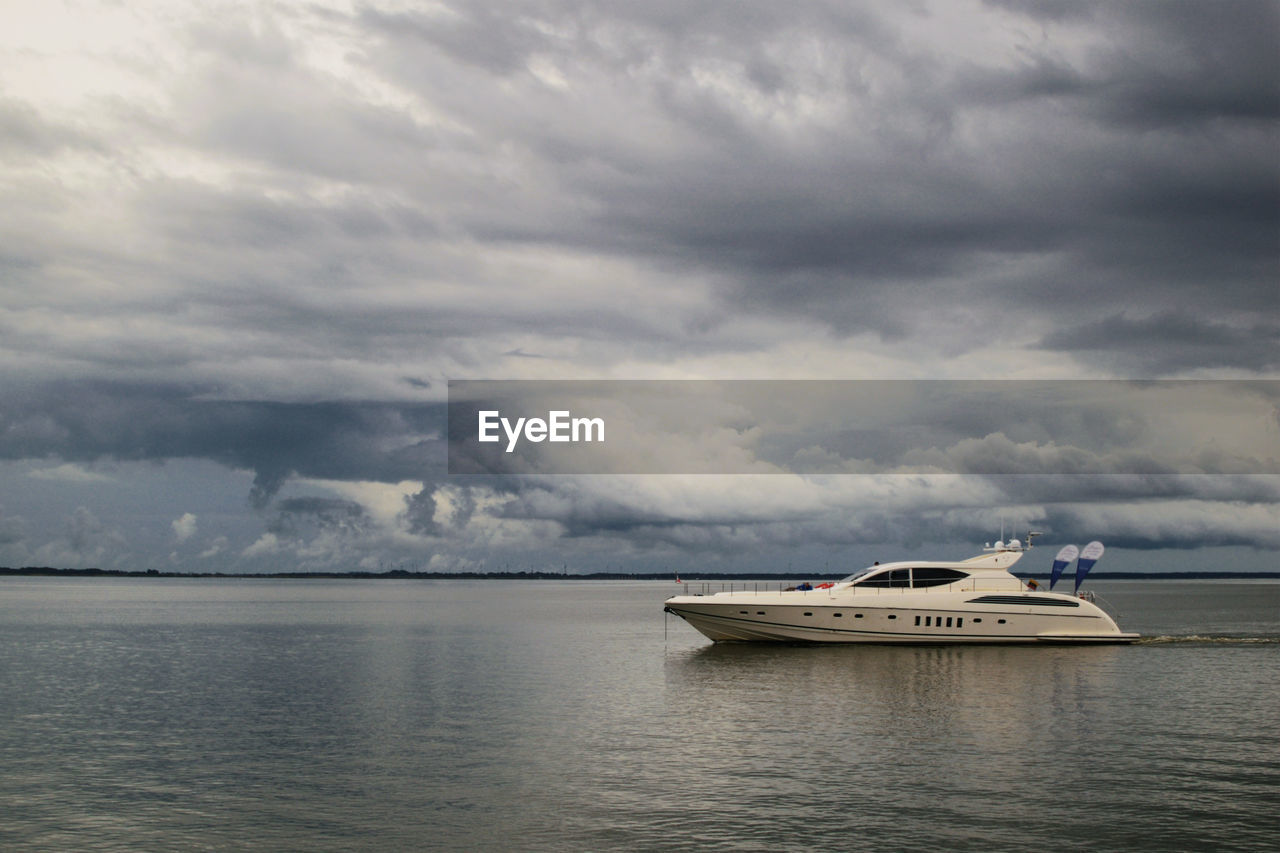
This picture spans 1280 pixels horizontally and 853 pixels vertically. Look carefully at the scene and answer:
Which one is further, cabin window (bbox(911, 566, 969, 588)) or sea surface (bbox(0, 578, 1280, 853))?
cabin window (bbox(911, 566, 969, 588))

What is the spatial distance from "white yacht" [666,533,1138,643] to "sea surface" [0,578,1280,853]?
61.0 inches

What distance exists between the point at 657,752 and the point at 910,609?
3367 cm

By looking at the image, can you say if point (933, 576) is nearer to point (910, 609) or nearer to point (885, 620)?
point (910, 609)

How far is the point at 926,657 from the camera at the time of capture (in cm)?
6425

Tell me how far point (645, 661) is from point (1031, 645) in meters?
24.0

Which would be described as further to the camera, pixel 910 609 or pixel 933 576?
pixel 933 576

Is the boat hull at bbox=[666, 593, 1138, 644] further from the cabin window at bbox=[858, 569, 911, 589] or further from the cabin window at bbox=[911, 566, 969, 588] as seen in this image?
the cabin window at bbox=[858, 569, 911, 589]

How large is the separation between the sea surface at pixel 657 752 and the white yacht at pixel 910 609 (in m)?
1.55

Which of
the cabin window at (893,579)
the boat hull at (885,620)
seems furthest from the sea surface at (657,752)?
the cabin window at (893,579)

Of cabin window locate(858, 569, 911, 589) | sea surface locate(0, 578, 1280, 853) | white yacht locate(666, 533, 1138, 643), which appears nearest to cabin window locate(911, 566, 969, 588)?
white yacht locate(666, 533, 1138, 643)

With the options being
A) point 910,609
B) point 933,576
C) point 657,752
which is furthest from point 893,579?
point 657,752

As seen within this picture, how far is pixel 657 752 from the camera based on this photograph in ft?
117

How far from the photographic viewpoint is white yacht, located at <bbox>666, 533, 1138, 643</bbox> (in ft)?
215

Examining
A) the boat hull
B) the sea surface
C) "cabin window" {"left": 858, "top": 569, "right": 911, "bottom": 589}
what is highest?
"cabin window" {"left": 858, "top": 569, "right": 911, "bottom": 589}
